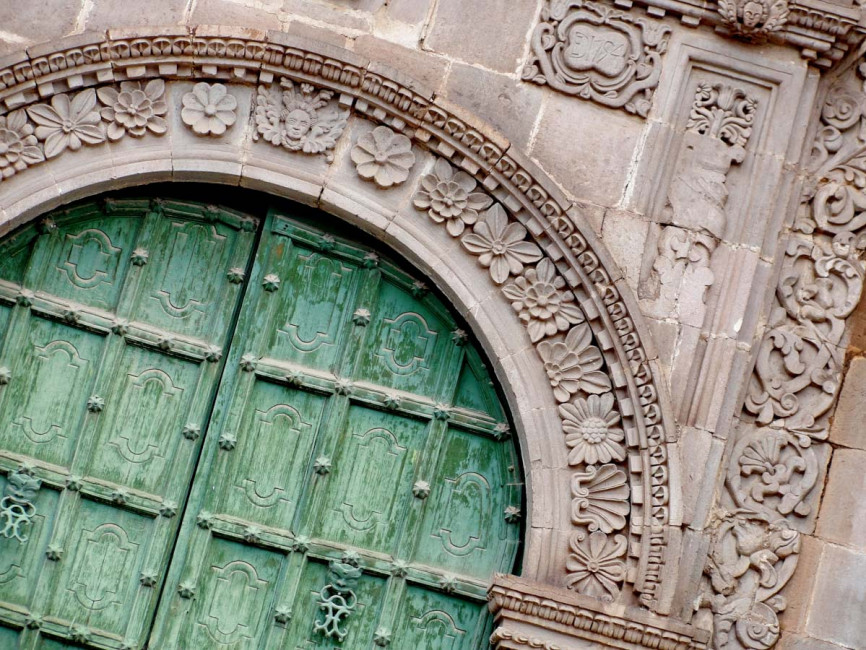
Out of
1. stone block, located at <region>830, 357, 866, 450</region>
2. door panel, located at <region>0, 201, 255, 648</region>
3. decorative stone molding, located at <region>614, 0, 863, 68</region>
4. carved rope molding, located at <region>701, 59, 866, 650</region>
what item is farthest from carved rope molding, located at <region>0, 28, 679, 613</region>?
decorative stone molding, located at <region>614, 0, 863, 68</region>

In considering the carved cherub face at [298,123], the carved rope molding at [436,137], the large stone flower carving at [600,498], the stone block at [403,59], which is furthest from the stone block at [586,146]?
the large stone flower carving at [600,498]

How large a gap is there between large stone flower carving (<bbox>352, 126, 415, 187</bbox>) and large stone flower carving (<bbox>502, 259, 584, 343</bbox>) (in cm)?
63

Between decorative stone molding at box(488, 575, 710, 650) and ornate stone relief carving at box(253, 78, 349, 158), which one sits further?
ornate stone relief carving at box(253, 78, 349, 158)

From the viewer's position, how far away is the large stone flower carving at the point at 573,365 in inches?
232

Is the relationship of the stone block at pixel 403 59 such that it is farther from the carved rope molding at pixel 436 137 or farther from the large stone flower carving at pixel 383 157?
the large stone flower carving at pixel 383 157

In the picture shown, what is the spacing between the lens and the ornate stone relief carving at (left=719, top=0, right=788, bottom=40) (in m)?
6.00

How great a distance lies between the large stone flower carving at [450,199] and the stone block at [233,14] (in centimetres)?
88

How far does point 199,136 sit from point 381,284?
3.12ft

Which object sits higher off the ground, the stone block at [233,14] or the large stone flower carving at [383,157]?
the stone block at [233,14]

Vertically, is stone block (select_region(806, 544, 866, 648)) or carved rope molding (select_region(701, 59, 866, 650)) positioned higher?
carved rope molding (select_region(701, 59, 866, 650))

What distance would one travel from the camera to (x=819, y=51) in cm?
612

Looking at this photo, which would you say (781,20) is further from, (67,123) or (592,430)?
(67,123)

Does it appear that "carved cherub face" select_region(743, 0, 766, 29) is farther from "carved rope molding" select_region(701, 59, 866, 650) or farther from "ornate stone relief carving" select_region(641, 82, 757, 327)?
"carved rope molding" select_region(701, 59, 866, 650)

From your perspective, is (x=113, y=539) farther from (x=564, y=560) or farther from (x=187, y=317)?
(x=564, y=560)
